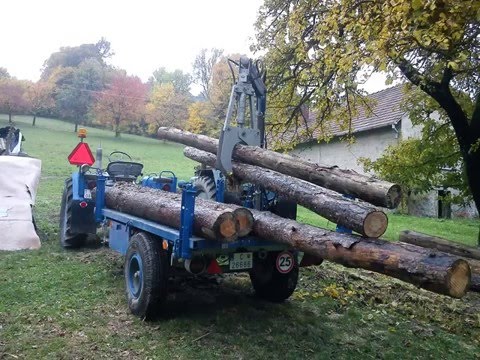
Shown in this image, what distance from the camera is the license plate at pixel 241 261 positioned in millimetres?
5301

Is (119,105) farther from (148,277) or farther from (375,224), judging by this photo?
(375,224)

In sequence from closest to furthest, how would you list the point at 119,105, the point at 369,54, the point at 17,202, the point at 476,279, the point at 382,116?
the point at 476,279, the point at 369,54, the point at 17,202, the point at 382,116, the point at 119,105

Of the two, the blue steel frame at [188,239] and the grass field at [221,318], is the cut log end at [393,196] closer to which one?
the blue steel frame at [188,239]

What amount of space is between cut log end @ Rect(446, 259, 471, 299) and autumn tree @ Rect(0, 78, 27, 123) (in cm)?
4888

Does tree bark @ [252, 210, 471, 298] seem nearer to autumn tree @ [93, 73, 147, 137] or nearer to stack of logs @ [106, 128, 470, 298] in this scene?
stack of logs @ [106, 128, 470, 298]

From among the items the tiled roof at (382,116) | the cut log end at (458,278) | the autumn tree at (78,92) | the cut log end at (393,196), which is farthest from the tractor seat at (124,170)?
the autumn tree at (78,92)

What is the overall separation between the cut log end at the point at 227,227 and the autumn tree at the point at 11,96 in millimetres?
46915

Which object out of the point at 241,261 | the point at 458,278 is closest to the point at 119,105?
the point at 241,261

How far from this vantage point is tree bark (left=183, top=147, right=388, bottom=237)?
3.96m

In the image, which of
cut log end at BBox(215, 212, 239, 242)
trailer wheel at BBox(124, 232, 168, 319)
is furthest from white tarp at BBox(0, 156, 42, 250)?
cut log end at BBox(215, 212, 239, 242)

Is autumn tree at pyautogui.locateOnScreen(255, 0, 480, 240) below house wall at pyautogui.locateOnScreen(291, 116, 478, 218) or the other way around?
the other way around

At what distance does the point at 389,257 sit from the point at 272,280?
2900mm

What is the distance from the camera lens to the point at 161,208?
5.52 metres

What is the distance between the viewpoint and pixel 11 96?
45938 mm
